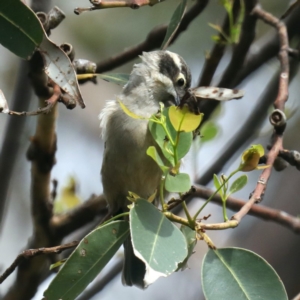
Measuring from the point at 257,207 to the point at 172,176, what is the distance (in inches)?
32.3

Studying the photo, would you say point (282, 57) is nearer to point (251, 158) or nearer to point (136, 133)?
point (136, 133)

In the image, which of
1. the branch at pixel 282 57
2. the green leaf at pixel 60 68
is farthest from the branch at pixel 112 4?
the branch at pixel 282 57

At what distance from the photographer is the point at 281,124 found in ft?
5.35

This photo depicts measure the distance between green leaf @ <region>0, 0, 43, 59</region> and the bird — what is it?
65 cm

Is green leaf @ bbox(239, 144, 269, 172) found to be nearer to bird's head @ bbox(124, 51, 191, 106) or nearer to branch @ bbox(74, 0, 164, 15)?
branch @ bbox(74, 0, 164, 15)

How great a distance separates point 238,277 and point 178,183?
0.90 ft

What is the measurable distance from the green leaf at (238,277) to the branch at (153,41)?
4.25 ft

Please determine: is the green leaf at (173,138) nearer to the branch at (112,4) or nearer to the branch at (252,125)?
the branch at (112,4)

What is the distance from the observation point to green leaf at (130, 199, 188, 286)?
4.12 feet

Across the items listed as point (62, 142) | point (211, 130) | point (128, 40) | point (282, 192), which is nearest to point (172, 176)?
point (211, 130)

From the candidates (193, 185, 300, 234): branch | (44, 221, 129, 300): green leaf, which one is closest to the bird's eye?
(193, 185, 300, 234): branch

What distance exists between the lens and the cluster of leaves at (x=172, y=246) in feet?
4.32

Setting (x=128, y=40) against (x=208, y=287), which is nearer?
(x=208, y=287)

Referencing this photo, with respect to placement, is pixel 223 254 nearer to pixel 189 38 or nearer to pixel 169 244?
pixel 169 244
